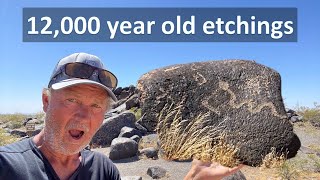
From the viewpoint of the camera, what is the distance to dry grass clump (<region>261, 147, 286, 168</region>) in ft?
26.0

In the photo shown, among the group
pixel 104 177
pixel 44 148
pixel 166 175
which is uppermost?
pixel 44 148

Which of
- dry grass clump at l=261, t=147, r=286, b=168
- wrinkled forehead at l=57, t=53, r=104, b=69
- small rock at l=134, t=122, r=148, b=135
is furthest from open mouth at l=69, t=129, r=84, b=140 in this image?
small rock at l=134, t=122, r=148, b=135

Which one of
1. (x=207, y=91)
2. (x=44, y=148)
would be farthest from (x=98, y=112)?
(x=207, y=91)

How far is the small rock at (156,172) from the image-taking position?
22.3 ft

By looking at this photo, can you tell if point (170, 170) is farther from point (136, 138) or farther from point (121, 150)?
point (136, 138)

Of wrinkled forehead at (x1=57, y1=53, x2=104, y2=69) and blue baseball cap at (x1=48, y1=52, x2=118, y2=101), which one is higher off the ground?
wrinkled forehead at (x1=57, y1=53, x2=104, y2=69)

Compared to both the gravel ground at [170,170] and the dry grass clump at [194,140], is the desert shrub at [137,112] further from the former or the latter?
the gravel ground at [170,170]

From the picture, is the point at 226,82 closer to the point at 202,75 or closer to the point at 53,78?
the point at 202,75

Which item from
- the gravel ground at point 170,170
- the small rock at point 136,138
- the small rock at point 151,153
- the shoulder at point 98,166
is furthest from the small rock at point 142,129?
the shoulder at point 98,166

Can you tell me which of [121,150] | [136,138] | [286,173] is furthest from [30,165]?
[136,138]

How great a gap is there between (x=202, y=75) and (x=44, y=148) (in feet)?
24.5

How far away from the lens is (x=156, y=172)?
6840 mm

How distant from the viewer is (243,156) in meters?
8.30

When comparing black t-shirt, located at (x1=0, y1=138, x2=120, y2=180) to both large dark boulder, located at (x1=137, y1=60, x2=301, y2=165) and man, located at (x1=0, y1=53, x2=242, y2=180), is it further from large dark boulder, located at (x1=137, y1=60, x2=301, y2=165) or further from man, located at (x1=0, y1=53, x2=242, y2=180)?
large dark boulder, located at (x1=137, y1=60, x2=301, y2=165)
